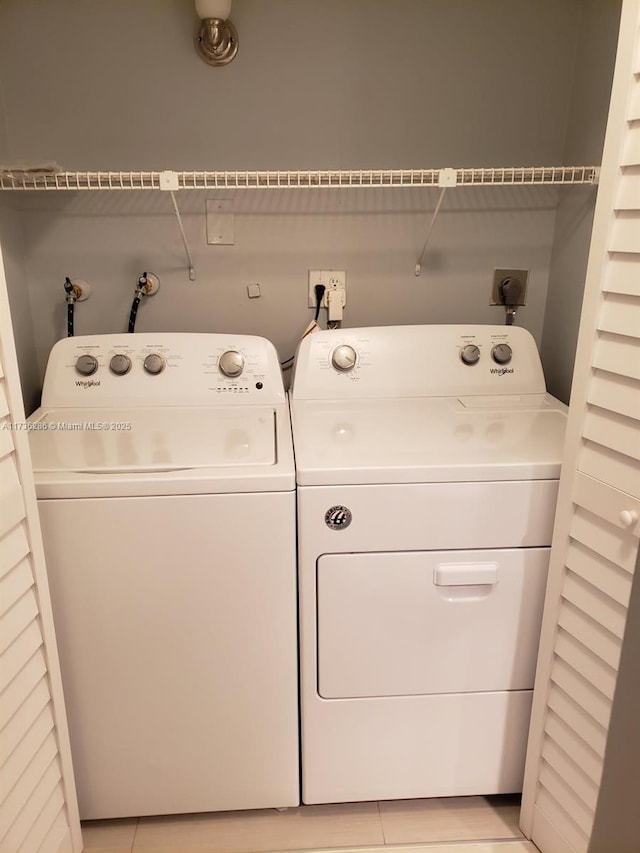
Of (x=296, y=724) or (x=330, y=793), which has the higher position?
(x=296, y=724)

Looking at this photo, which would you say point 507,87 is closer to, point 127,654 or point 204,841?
point 127,654

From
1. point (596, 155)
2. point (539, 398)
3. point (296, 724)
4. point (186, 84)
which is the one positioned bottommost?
point (296, 724)

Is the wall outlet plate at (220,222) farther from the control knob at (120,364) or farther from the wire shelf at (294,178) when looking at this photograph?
the control knob at (120,364)

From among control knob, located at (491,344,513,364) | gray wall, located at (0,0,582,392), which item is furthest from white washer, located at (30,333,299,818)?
control knob, located at (491,344,513,364)

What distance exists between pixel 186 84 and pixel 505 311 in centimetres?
113

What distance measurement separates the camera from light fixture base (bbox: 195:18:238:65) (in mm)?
1573

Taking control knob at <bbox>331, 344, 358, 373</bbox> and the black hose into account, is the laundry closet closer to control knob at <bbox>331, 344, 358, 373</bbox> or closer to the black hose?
the black hose

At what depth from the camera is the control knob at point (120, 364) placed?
62.9 inches

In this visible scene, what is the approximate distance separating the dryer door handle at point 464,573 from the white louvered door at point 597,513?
122 mm

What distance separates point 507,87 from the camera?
1.71 meters

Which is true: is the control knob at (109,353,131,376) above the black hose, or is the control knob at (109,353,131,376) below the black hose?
below

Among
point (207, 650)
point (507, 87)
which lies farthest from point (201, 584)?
point (507, 87)

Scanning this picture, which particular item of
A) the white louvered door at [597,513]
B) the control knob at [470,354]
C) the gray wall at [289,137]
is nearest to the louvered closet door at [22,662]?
the gray wall at [289,137]

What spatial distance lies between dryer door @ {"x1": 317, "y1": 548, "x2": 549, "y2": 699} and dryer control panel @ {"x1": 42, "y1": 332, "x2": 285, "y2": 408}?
0.57 meters
